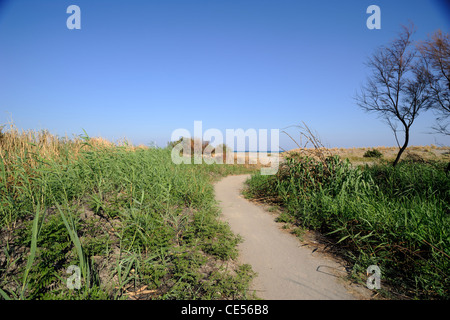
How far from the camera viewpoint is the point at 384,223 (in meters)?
3.21

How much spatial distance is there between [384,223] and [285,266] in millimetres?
1728

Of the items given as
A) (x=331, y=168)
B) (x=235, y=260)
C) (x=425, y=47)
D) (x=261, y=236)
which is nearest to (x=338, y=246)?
(x=261, y=236)

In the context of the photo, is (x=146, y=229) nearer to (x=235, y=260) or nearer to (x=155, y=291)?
(x=155, y=291)

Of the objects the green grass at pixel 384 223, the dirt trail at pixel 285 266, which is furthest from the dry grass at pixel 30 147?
the green grass at pixel 384 223

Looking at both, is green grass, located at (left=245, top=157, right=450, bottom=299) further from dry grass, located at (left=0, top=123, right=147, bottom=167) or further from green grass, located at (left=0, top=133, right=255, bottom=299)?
dry grass, located at (left=0, top=123, right=147, bottom=167)

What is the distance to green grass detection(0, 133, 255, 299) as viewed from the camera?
6.36ft

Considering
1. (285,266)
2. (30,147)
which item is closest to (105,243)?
(285,266)

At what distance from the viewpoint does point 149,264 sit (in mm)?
2406

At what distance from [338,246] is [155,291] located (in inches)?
→ 109

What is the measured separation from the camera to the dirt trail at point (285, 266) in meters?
2.25

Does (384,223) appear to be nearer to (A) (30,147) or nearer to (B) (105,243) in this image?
(B) (105,243)

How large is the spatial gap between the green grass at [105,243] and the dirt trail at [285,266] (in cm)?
23

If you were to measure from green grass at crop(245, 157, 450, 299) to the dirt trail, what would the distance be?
1.16 ft

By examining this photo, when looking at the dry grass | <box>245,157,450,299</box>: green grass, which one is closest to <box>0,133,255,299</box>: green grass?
the dry grass
